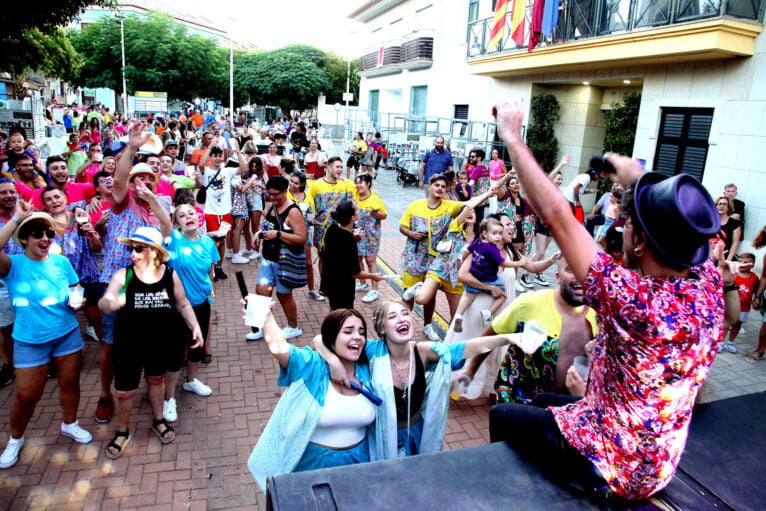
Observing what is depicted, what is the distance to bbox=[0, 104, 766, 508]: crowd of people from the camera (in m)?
1.66

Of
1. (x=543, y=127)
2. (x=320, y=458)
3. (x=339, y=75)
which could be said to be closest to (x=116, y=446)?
(x=320, y=458)

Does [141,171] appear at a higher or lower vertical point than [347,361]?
higher

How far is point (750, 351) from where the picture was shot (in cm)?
664

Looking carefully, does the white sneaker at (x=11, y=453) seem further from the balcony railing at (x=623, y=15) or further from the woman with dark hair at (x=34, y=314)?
→ the balcony railing at (x=623, y=15)

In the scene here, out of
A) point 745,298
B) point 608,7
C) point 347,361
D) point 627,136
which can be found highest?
point 608,7

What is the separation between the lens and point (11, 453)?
3.80m

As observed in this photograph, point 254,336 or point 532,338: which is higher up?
point 532,338

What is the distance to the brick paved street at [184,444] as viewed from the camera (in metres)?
3.55

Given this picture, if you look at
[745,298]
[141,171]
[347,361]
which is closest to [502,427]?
[347,361]

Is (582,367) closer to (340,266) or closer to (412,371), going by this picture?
(412,371)

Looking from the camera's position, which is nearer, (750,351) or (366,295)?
(750,351)

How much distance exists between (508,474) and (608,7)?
1287 centimetres

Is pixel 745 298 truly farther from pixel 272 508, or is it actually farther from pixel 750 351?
pixel 272 508

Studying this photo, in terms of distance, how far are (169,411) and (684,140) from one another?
11.5 metres
